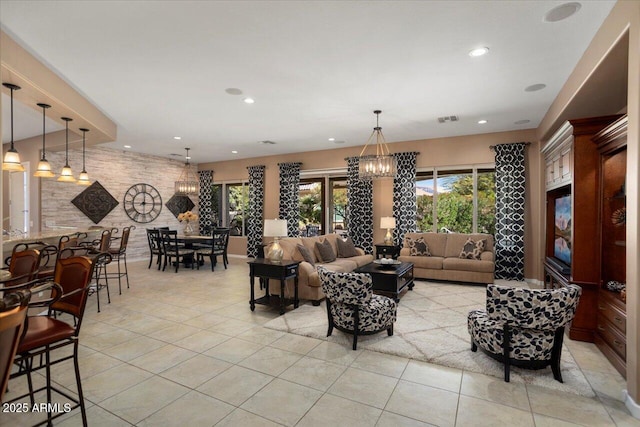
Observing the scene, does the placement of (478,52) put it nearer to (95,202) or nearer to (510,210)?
(510,210)

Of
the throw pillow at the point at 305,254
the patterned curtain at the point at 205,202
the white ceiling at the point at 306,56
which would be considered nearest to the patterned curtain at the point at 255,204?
the patterned curtain at the point at 205,202

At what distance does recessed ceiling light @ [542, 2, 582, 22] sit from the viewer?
9.00ft

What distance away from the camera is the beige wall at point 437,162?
21.9 feet

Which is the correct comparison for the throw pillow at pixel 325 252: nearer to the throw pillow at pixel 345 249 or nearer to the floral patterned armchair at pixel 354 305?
the throw pillow at pixel 345 249

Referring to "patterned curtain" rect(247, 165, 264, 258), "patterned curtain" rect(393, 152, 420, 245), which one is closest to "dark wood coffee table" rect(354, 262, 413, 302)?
"patterned curtain" rect(393, 152, 420, 245)

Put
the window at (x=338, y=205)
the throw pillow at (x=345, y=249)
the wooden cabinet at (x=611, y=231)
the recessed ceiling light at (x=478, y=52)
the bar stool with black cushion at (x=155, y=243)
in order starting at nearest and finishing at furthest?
1. the wooden cabinet at (x=611, y=231)
2. the recessed ceiling light at (x=478, y=52)
3. the throw pillow at (x=345, y=249)
4. the bar stool with black cushion at (x=155, y=243)
5. the window at (x=338, y=205)

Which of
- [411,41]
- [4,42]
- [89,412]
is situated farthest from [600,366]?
[4,42]

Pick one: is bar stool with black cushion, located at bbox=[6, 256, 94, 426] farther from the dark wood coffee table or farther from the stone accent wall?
the stone accent wall

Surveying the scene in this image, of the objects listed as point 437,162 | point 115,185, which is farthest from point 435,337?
point 115,185

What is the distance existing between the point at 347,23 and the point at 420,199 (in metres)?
5.54

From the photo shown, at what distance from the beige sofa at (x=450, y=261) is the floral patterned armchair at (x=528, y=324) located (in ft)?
11.9

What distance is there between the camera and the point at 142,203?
945cm

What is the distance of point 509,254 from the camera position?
672 centimetres

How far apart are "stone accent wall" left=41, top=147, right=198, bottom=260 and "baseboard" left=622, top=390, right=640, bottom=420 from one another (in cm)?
987
